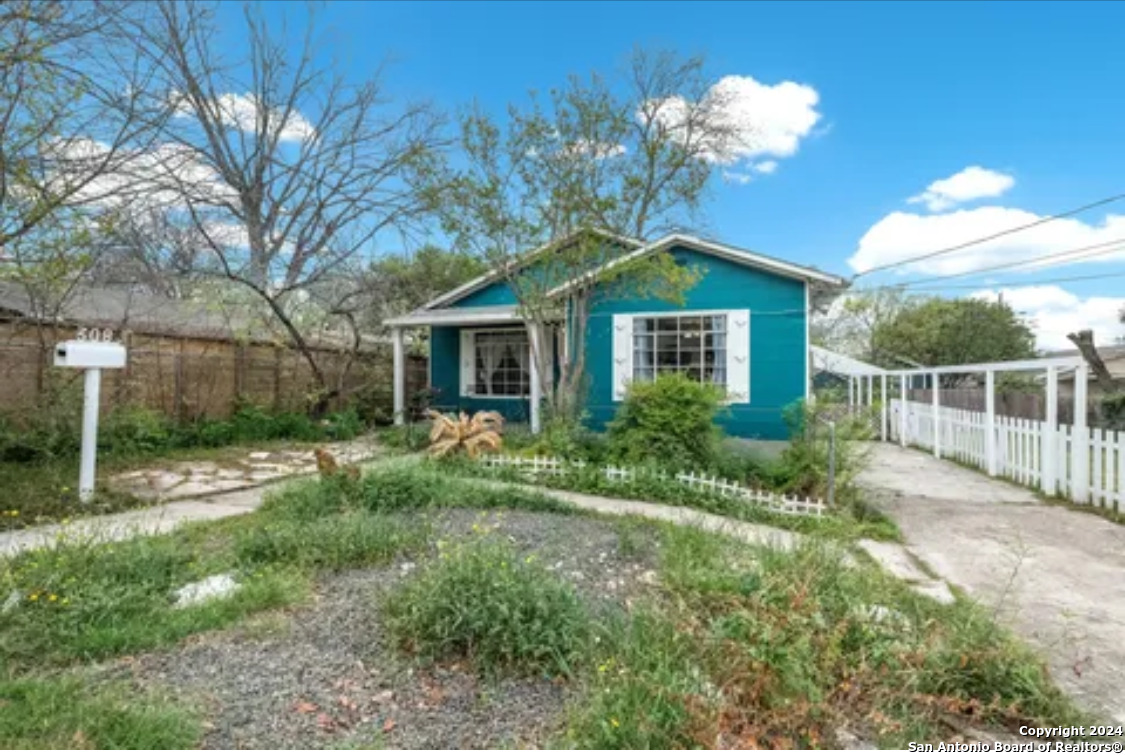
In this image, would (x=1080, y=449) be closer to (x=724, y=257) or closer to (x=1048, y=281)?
(x=724, y=257)

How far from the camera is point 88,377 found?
5.76 meters

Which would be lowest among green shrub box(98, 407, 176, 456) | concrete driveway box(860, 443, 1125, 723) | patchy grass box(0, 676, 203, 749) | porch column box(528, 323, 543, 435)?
concrete driveway box(860, 443, 1125, 723)

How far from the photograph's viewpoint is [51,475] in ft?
21.2

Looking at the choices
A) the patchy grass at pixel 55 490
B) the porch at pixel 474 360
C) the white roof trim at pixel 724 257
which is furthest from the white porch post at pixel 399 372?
the white roof trim at pixel 724 257

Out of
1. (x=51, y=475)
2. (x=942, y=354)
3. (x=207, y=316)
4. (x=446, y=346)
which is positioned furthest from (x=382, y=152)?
(x=942, y=354)

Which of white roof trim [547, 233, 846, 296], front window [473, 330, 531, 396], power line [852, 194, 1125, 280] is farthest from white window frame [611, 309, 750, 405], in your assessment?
front window [473, 330, 531, 396]

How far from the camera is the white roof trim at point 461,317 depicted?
11.3 metres

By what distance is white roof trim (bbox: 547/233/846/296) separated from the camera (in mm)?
8906

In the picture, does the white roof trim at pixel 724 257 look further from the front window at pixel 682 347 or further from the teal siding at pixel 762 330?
the front window at pixel 682 347

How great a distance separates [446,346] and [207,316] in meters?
5.40

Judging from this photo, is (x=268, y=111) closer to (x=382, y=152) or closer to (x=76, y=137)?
(x=382, y=152)

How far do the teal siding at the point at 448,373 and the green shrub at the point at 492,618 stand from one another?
9.83 meters

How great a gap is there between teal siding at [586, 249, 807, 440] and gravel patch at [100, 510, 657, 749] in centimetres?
720

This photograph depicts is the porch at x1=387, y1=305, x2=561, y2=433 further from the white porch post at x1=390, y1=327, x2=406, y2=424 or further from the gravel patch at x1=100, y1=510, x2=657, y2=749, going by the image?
the gravel patch at x1=100, y1=510, x2=657, y2=749
